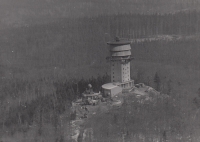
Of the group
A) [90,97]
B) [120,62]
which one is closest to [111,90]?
[90,97]

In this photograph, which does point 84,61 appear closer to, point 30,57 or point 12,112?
Answer: point 30,57

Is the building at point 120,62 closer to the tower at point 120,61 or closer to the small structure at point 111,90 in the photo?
the tower at point 120,61

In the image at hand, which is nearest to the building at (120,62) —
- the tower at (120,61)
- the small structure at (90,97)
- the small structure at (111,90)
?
the tower at (120,61)

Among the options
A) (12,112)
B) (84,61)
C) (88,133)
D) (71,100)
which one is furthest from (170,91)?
(84,61)

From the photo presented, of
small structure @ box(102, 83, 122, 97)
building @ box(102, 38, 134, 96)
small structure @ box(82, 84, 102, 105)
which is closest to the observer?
small structure @ box(82, 84, 102, 105)

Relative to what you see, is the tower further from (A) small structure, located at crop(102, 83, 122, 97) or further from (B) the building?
(A) small structure, located at crop(102, 83, 122, 97)

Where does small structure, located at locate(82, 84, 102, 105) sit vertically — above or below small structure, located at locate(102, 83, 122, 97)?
below

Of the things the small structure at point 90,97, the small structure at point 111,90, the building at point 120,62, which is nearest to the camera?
the small structure at point 90,97

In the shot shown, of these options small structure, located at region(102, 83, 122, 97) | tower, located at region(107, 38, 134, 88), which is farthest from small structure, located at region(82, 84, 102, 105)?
tower, located at region(107, 38, 134, 88)
